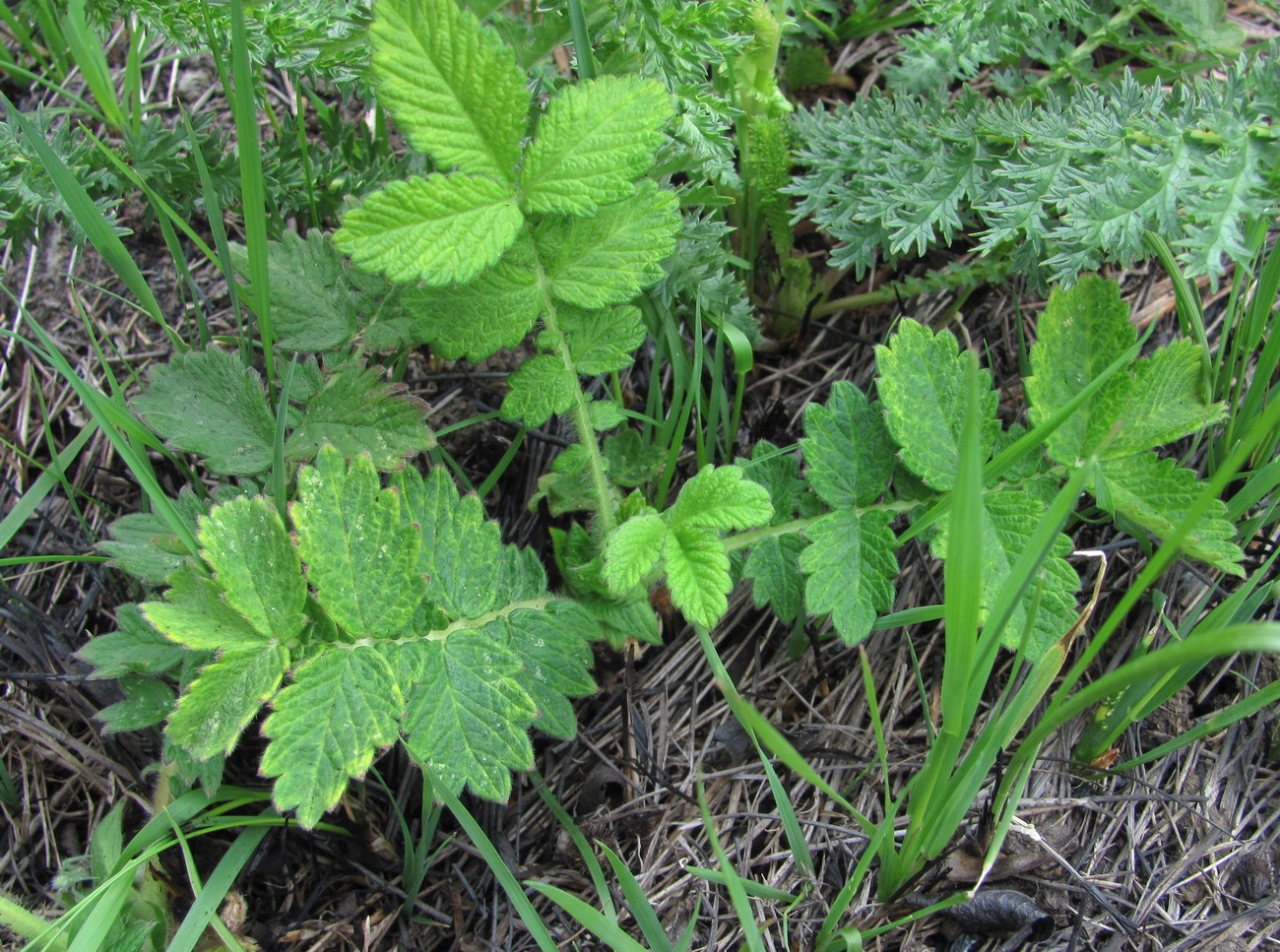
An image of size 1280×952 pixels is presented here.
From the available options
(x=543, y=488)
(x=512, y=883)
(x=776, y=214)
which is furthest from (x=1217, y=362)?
(x=512, y=883)

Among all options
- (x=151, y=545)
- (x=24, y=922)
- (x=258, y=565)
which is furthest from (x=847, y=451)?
(x=24, y=922)

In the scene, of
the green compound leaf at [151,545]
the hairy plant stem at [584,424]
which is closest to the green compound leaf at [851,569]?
the hairy plant stem at [584,424]

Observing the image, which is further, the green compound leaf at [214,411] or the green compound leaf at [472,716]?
the green compound leaf at [214,411]

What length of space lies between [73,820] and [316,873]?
2.13 feet

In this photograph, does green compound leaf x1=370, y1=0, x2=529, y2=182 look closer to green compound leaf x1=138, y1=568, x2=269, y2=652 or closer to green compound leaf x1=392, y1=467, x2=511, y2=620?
green compound leaf x1=392, y1=467, x2=511, y2=620

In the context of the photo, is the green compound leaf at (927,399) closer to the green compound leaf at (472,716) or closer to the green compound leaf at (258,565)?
the green compound leaf at (472,716)

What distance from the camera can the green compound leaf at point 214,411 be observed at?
191cm

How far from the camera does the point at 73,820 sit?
87.0 inches

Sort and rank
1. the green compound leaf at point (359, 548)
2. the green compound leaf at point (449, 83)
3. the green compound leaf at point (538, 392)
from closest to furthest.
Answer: the green compound leaf at point (449, 83) < the green compound leaf at point (359, 548) < the green compound leaf at point (538, 392)

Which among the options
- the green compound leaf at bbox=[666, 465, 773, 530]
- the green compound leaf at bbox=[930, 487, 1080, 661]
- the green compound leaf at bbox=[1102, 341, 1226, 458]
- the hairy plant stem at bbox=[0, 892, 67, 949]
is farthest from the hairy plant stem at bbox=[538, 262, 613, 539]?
the hairy plant stem at bbox=[0, 892, 67, 949]

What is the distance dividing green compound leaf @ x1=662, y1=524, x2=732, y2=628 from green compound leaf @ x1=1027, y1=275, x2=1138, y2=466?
753mm

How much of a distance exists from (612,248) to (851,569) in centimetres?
83

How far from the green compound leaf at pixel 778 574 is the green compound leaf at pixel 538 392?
1.76 ft

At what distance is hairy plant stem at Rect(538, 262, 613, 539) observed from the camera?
6.37 feet
